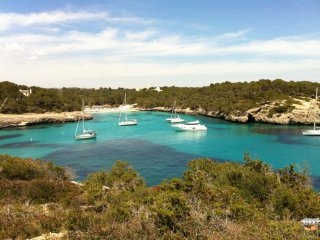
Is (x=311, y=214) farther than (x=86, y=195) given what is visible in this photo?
No

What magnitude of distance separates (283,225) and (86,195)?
38.8 feet

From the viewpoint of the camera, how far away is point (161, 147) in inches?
2301

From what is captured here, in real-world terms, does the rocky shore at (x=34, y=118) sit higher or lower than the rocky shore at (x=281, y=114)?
lower

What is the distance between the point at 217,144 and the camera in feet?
200

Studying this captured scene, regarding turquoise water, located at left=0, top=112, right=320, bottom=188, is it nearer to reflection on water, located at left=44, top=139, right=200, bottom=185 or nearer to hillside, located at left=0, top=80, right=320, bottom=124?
reflection on water, located at left=44, top=139, right=200, bottom=185

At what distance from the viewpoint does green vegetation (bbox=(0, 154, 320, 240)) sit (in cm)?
1184

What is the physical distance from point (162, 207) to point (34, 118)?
9628 cm

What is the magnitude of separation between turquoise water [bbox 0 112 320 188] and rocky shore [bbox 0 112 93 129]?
10.8m

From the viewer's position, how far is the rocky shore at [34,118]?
9369cm

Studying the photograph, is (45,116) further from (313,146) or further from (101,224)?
(101,224)

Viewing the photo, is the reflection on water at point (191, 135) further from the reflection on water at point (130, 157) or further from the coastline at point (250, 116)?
the coastline at point (250, 116)

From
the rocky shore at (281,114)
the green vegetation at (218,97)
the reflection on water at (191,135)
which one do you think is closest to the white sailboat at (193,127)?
the reflection on water at (191,135)

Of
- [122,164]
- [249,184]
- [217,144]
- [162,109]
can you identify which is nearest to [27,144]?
[217,144]

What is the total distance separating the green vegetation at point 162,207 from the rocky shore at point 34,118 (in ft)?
241
